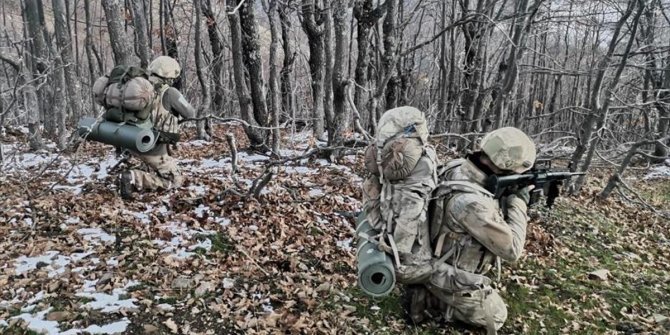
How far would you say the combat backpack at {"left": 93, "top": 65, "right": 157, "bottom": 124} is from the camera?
19.0 feet

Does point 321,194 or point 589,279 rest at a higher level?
point 321,194

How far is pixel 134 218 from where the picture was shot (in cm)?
554

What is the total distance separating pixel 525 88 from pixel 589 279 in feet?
96.5

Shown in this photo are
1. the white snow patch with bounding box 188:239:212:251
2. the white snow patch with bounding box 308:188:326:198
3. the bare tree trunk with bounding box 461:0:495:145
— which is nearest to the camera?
the white snow patch with bounding box 188:239:212:251

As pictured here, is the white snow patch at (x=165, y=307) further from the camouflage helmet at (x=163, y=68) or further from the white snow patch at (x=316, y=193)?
the camouflage helmet at (x=163, y=68)

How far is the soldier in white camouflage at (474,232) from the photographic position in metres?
3.47

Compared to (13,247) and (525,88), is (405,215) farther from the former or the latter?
(525,88)

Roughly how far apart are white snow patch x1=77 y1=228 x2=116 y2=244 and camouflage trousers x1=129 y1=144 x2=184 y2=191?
110 centimetres

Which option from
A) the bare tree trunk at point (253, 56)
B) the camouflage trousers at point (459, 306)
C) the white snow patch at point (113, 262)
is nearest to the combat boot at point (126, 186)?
the white snow patch at point (113, 262)

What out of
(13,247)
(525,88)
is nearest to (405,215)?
(13,247)

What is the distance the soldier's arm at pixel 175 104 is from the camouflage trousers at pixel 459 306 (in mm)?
4243

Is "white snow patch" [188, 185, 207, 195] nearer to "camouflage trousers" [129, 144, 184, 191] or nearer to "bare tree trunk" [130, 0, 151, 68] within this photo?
"camouflage trousers" [129, 144, 184, 191]

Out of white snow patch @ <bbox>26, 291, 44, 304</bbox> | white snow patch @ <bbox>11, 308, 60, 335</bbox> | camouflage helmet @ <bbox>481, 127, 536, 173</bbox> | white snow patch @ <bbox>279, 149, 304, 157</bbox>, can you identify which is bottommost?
white snow patch @ <bbox>11, 308, 60, 335</bbox>

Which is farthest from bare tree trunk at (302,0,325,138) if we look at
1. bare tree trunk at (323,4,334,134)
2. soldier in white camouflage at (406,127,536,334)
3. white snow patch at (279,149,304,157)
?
soldier in white camouflage at (406,127,536,334)
